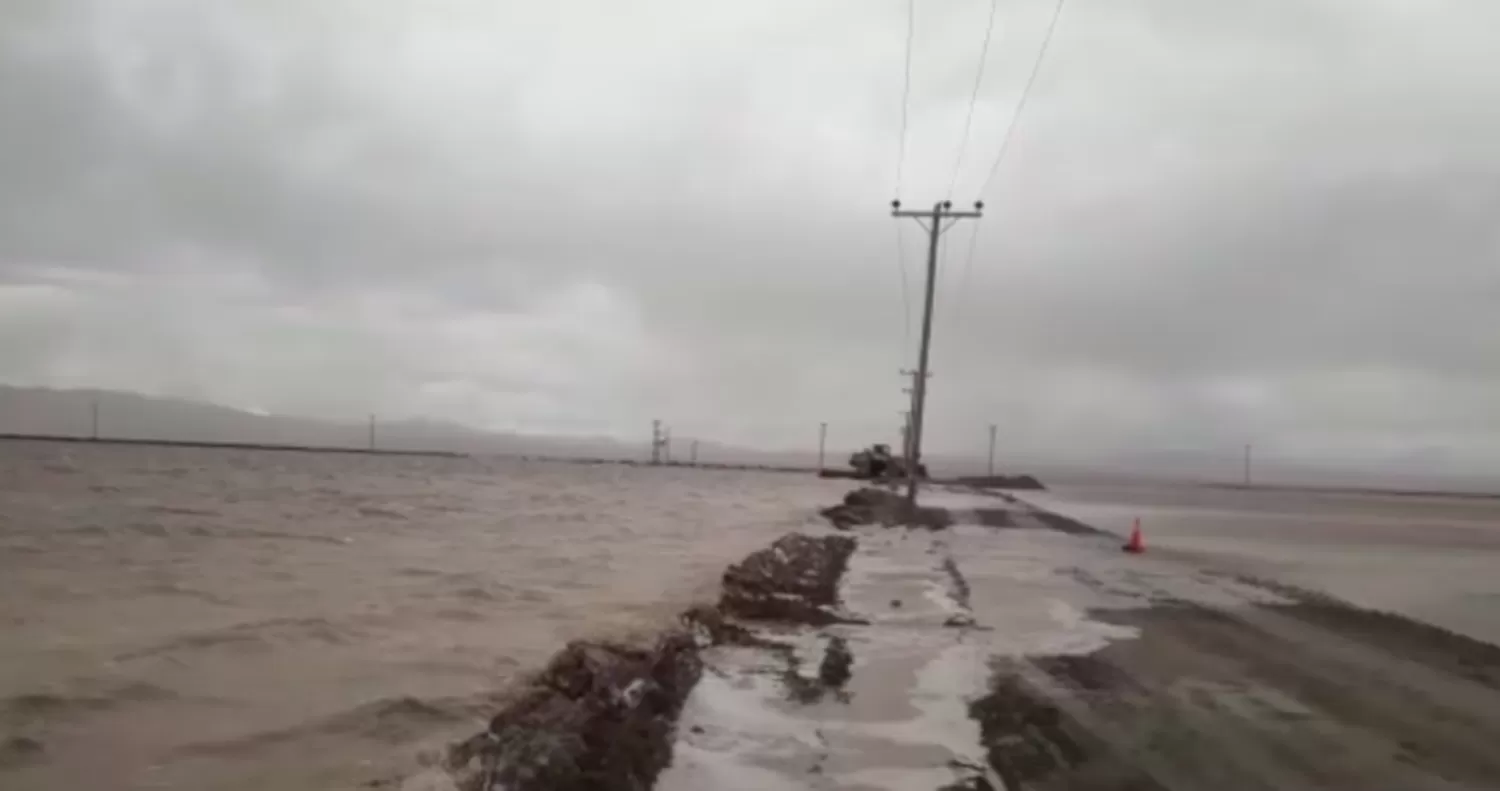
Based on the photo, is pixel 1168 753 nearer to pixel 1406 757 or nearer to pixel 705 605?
pixel 1406 757

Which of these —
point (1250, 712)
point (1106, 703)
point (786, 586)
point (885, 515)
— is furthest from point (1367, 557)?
point (1106, 703)

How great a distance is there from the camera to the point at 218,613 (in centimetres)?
1559

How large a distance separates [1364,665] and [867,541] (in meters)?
18.7

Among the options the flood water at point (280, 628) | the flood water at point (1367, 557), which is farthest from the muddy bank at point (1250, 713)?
the flood water at point (280, 628)

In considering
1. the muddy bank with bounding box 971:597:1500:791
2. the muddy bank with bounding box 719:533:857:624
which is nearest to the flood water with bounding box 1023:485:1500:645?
the muddy bank with bounding box 971:597:1500:791

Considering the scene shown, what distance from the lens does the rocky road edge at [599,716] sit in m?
6.89

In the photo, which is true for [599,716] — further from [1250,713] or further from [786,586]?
[786,586]

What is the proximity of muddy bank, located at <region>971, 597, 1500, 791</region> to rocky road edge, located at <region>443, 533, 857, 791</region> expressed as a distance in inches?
97.9

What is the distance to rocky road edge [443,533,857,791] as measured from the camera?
271 inches

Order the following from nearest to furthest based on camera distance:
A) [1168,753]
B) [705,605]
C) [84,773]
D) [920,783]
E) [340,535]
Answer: [920,783], [1168,753], [84,773], [705,605], [340,535]

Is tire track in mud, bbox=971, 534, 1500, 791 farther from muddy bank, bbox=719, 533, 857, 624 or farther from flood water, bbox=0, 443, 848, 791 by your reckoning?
flood water, bbox=0, 443, 848, 791

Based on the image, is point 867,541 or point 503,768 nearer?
point 503,768

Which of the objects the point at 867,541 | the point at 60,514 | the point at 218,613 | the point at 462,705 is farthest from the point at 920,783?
the point at 60,514

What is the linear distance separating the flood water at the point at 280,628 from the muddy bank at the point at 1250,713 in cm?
508
